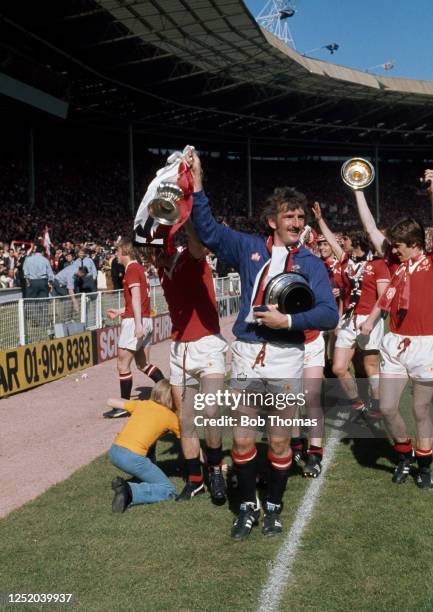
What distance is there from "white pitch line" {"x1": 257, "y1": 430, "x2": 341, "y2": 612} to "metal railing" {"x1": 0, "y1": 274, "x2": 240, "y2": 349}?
5878 mm

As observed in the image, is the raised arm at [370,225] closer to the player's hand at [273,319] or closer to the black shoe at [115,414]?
the player's hand at [273,319]

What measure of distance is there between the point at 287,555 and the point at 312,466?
1.65m

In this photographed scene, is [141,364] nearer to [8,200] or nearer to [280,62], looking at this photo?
[8,200]

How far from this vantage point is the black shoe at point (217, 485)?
5.05 metres

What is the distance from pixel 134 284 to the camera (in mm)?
Result: 7973

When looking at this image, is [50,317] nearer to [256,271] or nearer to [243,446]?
[243,446]

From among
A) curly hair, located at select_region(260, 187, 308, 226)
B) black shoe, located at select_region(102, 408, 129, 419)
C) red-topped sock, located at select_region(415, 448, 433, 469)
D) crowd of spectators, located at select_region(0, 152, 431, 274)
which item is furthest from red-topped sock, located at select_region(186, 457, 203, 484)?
crowd of spectators, located at select_region(0, 152, 431, 274)

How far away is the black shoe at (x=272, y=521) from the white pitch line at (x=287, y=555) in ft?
0.28

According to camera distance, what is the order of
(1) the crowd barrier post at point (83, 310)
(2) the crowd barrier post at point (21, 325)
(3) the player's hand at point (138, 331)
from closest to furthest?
(3) the player's hand at point (138, 331) → (2) the crowd barrier post at point (21, 325) → (1) the crowd barrier post at point (83, 310)

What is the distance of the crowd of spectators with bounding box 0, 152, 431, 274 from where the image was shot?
90.2ft

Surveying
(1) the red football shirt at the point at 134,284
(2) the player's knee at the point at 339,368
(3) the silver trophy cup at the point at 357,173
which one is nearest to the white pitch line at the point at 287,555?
(2) the player's knee at the point at 339,368

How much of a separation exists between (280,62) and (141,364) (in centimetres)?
2573

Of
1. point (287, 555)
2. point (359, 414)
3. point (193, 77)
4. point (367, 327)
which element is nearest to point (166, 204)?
point (287, 555)

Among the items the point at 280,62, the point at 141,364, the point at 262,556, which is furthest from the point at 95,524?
the point at 280,62
